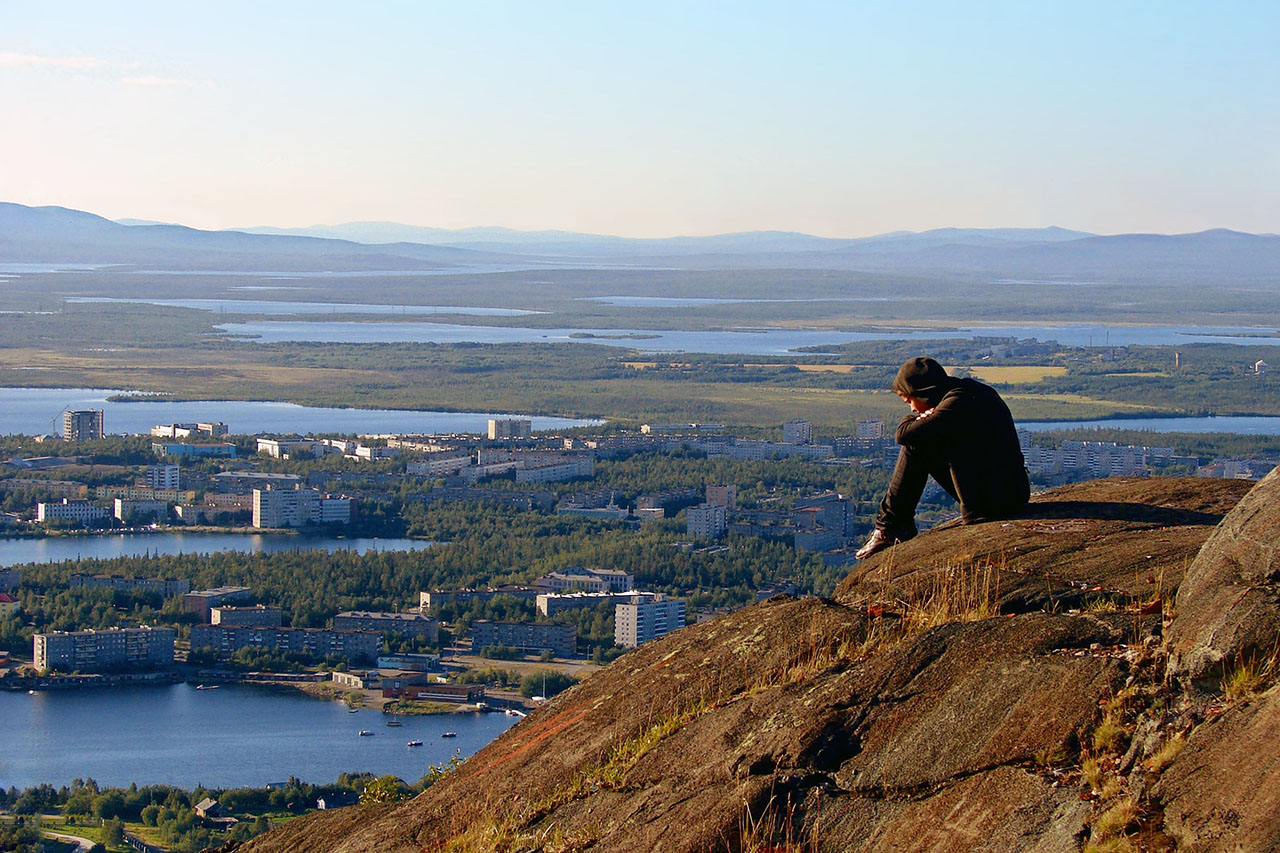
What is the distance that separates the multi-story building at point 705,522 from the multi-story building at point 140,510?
1193 centimetres

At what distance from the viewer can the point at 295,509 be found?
38.5m

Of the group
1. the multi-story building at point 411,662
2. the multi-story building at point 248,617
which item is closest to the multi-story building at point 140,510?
the multi-story building at point 248,617

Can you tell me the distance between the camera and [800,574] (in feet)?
98.2

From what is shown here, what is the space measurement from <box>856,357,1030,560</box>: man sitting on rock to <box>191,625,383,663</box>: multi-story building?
1906 cm

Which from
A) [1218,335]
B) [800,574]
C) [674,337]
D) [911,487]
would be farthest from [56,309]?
[911,487]

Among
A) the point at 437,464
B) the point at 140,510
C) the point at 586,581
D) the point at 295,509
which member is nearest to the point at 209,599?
the point at 586,581

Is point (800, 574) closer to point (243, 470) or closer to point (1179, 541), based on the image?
point (243, 470)

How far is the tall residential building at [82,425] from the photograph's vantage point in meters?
52.6

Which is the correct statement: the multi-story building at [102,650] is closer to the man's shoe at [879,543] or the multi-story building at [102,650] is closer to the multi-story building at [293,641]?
the multi-story building at [293,641]

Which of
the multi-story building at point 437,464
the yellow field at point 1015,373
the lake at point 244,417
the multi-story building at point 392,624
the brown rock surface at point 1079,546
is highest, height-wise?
the brown rock surface at point 1079,546

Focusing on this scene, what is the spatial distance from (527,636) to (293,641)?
3311 mm

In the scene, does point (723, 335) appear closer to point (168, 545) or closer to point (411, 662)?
point (168, 545)

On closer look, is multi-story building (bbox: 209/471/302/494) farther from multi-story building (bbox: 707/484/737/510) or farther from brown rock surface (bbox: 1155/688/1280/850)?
brown rock surface (bbox: 1155/688/1280/850)

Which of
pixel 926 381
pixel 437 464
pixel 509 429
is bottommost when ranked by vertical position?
pixel 437 464
